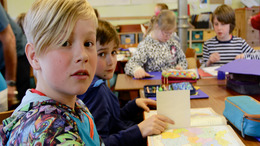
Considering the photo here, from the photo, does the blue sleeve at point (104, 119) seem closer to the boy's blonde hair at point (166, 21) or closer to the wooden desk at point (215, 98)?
the wooden desk at point (215, 98)

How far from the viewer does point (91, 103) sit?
41.5 inches

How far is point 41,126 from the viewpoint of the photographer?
19.2 inches

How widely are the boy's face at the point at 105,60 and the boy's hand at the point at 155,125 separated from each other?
37cm

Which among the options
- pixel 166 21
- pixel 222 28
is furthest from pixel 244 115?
pixel 222 28

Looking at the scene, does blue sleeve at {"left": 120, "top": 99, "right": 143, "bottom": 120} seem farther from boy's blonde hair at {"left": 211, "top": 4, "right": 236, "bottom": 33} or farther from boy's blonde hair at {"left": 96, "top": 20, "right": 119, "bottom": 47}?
boy's blonde hair at {"left": 211, "top": 4, "right": 236, "bottom": 33}

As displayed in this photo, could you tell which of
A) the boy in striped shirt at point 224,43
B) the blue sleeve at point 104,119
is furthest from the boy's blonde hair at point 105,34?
the boy in striped shirt at point 224,43

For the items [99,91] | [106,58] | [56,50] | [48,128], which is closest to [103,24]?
[106,58]

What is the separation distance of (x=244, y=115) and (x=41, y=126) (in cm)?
72

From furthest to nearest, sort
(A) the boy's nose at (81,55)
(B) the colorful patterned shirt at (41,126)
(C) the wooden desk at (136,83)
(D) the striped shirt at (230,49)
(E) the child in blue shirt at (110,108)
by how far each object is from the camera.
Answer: (D) the striped shirt at (230,49)
(C) the wooden desk at (136,83)
(E) the child in blue shirt at (110,108)
(A) the boy's nose at (81,55)
(B) the colorful patterned shirt at (41,126)

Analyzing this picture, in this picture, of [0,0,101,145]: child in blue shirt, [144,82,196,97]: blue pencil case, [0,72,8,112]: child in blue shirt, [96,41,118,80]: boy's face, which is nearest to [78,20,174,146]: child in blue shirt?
[96,41,118,80]: boy's face

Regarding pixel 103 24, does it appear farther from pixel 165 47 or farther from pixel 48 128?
pixel 165 47

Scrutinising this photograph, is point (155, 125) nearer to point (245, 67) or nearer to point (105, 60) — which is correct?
point (105, 60)

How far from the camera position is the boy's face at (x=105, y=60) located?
1.19 meters

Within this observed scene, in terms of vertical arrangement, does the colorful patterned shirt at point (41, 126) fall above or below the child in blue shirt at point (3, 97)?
above
